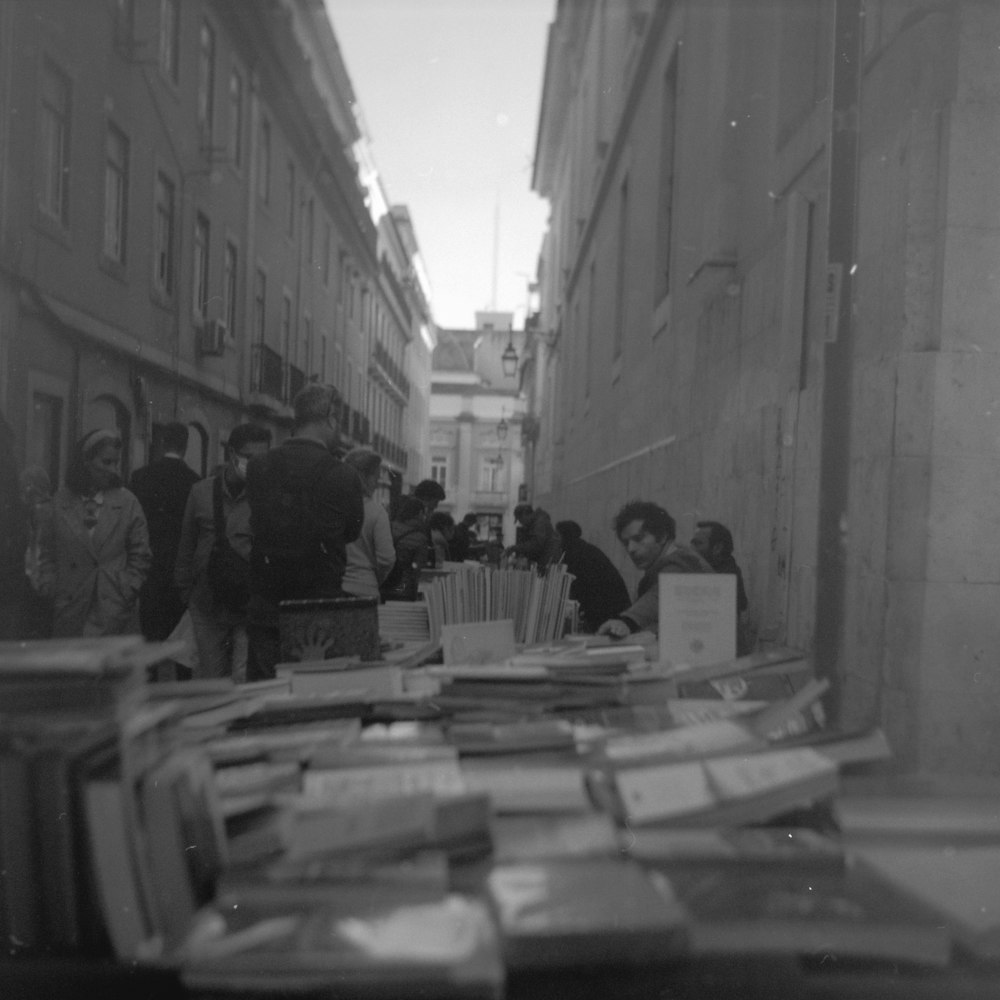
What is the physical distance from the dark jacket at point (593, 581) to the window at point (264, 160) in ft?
10.8

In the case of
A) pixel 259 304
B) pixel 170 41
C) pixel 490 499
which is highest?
pixel 170 41

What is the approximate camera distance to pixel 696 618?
293 centimetres

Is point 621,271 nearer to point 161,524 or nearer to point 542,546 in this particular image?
point 542,546

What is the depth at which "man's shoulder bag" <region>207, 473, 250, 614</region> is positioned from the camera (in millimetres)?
4809

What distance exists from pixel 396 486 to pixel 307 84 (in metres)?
3.28

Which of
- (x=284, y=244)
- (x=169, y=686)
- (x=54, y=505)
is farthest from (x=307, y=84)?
(x=169, y=686)

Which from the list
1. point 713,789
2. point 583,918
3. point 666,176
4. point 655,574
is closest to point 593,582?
point 655,574

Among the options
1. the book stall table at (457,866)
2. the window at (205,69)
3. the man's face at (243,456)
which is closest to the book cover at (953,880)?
the book stall table at (457,866)

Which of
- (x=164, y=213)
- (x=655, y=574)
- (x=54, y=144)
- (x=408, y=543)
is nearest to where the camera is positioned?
(x=655, y=574)

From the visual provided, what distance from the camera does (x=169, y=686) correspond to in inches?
86.0

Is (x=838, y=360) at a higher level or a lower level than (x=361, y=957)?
higher

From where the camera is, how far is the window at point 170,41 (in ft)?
21.2

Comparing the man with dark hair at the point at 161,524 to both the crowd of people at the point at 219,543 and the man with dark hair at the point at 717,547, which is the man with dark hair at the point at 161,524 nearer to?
the crowd of people at the point at 219,543

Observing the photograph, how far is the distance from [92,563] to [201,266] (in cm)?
358
